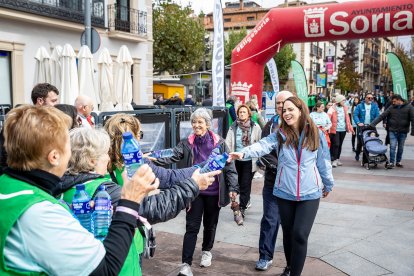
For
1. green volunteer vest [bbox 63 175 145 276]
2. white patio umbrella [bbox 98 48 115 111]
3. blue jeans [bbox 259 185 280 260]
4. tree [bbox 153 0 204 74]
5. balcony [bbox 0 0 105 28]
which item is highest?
tree [bbox 153 0 204 74]

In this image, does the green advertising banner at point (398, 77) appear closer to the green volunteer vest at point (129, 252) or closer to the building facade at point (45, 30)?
the building facade at point (45, 30)

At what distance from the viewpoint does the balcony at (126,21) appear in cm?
1750

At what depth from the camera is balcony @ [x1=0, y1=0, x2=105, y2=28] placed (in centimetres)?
1333

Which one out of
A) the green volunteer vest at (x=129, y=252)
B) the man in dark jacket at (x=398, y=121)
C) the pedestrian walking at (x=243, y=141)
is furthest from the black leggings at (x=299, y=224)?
the man in dark jacket at (x=398, y=121)

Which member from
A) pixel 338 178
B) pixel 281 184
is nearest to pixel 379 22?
pixel 338 178

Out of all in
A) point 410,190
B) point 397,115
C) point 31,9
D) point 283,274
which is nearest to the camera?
point 283,274

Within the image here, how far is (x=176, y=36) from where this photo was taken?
30219 millimetres

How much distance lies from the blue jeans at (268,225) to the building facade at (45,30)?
1160cm

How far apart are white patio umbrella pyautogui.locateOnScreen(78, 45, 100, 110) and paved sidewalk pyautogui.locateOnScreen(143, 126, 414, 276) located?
11.7 ft

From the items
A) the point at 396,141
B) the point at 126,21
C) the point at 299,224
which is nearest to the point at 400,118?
the point at 396,141

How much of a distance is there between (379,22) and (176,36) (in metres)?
20.9

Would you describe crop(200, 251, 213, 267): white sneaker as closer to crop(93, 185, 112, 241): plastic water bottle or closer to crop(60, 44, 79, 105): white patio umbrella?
crop(93, 185, 112, 241): plastic water bottle

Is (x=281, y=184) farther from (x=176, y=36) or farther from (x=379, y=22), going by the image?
(x=176, y=36)

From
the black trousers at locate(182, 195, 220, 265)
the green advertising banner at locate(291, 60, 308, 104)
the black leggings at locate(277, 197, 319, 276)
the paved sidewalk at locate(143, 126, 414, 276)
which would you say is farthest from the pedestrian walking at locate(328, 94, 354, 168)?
the black leggings at locate(277, 197, 319, 276)
